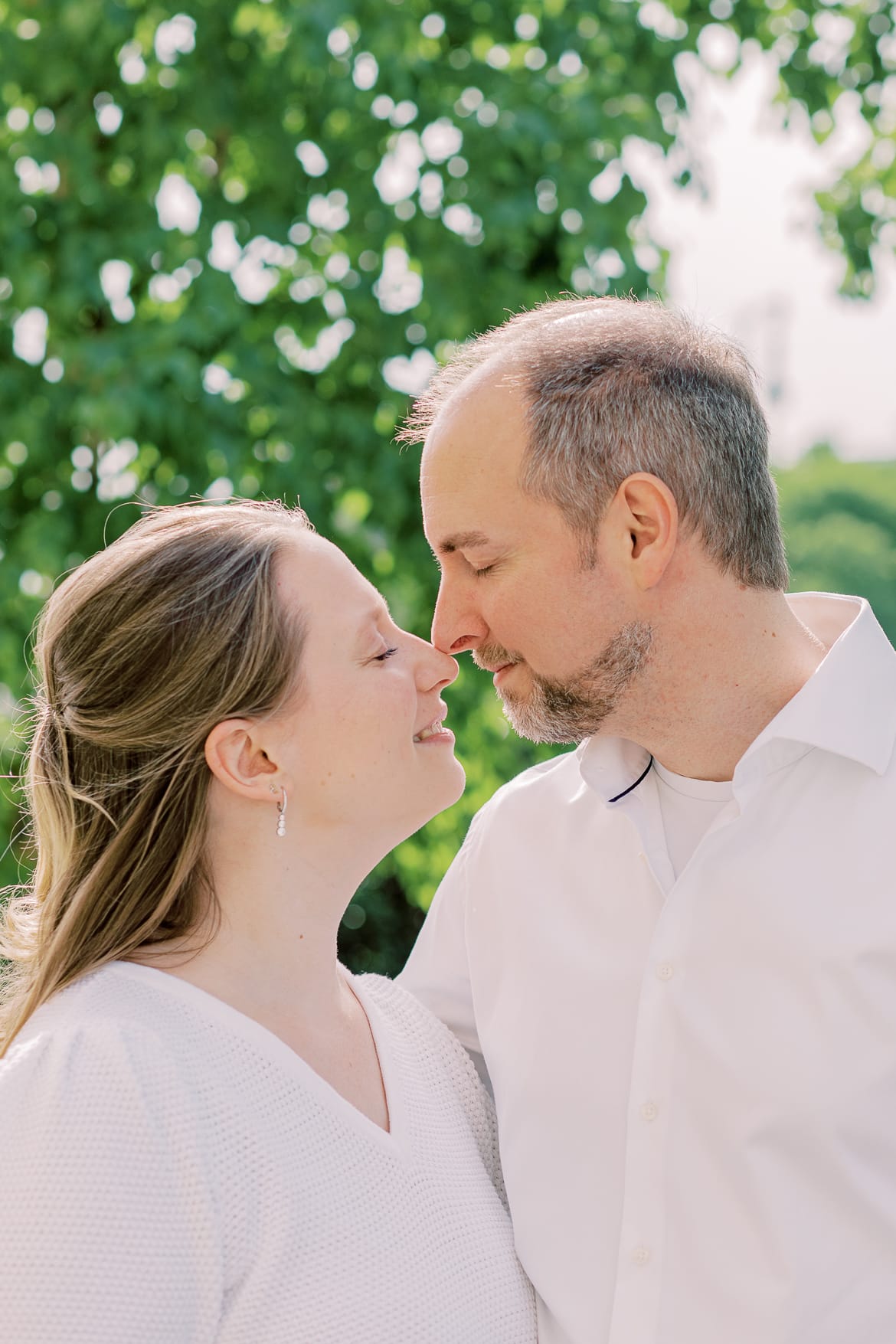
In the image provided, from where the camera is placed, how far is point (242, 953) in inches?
63.6

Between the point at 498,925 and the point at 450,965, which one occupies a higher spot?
the point at 498,925

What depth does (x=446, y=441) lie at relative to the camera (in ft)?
6.17

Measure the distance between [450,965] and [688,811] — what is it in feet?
1.48

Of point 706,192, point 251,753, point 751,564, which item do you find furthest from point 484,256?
point 251,753

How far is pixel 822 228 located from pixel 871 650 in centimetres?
324

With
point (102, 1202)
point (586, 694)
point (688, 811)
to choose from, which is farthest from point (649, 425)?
point (102, 1202)

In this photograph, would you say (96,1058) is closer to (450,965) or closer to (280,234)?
(450,965)

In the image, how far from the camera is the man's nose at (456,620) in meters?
1.90

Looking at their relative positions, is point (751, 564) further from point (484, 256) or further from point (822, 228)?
point (822, 228)

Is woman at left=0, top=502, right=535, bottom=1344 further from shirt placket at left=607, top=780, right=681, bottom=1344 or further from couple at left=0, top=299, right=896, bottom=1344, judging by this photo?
shirt placket at left=607, top=780, right=681, bottom=1344

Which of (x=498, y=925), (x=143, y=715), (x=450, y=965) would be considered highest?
(x=143, y=715)

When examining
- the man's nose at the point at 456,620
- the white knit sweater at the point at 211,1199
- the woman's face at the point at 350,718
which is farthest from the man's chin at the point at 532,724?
the white knit sweater at the point at 211,1199

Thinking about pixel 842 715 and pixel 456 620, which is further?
pixel 456 620

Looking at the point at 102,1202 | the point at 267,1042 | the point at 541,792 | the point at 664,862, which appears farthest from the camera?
the point at 541,792
